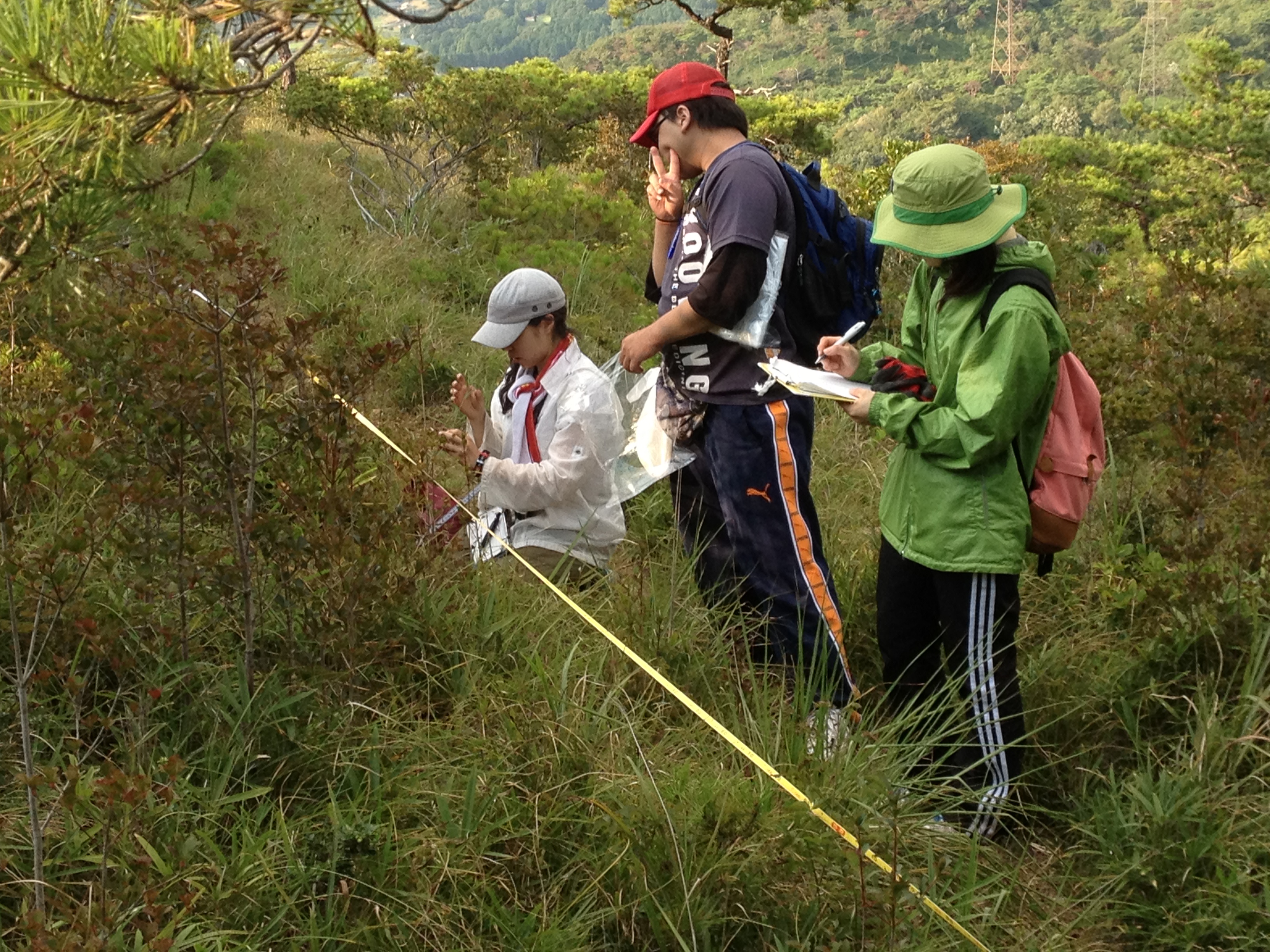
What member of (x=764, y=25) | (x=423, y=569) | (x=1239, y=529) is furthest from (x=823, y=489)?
(x=764, y=25)

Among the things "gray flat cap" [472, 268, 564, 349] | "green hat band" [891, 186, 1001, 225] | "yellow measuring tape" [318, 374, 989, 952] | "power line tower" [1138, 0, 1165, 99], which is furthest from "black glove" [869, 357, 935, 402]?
"power line tower" [1138, 0, 1165, 99]

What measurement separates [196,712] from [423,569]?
63 cm

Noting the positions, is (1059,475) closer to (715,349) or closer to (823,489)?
(715,349)

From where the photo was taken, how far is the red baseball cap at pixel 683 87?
9.36 ft

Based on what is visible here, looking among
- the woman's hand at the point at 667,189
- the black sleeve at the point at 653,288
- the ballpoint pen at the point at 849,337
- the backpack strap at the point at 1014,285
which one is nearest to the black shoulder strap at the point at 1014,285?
the backpack strap at the point at 1014,285

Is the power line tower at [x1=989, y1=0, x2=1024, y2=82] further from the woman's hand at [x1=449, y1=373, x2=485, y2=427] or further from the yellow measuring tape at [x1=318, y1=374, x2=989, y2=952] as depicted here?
the yellow measuring tape at [x1=318, y1=374, x2=989, y2=952]

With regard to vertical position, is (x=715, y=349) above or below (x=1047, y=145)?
above

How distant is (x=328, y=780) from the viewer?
2.26 m

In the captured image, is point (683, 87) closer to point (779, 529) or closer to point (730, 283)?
point (730, 283)

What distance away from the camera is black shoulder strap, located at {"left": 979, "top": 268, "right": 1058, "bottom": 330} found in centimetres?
229

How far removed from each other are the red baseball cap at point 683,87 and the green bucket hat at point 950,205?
2.29 ft

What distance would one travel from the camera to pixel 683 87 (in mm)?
2855

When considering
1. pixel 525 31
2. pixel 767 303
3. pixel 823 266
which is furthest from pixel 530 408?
pixel 525 31

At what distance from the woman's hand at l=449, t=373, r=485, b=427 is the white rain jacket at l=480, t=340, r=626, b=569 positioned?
5 centimetres
